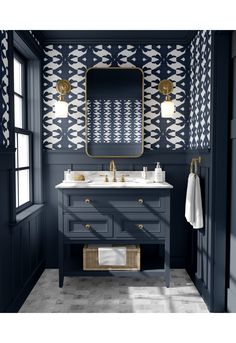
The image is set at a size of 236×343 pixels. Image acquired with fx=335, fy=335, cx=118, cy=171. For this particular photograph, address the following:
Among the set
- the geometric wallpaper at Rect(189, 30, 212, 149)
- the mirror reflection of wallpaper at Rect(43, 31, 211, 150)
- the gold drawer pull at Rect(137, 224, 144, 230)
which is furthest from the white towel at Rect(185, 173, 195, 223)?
the mirror reflection of wallpaper at Rect(43, 31, 211, 150)

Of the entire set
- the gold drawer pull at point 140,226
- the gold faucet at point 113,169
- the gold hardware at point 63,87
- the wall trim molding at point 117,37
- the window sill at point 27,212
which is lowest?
the gold drawer pull at point 140,226

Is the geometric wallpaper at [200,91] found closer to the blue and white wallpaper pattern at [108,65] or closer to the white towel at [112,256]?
the blue and white wallpaper pattern at [108,65]

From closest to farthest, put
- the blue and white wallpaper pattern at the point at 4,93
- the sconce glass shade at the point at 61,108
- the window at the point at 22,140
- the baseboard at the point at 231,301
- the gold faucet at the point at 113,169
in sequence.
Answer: the blue and white wallpaper pattern at the point at 4,93, the baseboard at the point at 231,301, the window at the point at 22,140, the sconce glass shade at the point at 61,108, the gold faucet at the point at 113,169

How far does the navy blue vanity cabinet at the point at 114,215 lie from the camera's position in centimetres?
312

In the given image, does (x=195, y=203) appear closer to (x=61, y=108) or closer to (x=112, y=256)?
(x=112, y=256)

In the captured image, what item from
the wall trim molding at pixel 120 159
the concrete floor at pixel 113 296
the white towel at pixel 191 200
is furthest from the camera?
the wall trim molding at pixel 120 159

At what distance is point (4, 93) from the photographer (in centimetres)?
243

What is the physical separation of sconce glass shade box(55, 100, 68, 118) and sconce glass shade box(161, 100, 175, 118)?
1.01 metres

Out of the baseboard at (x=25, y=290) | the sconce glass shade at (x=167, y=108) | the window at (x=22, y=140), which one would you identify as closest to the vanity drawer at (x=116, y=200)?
the window at (x=22, y=140)

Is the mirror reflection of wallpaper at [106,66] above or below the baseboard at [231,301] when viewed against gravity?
above

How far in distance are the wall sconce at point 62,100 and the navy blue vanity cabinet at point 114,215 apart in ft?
2.83

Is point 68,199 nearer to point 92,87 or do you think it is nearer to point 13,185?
point 13,185

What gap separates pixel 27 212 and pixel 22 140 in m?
0.77

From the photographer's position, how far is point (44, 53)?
365cm
